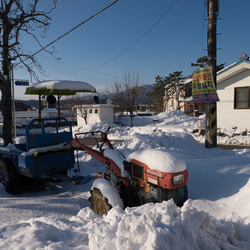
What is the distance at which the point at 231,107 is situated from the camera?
45.7 feet

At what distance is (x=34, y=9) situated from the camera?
9.02 m

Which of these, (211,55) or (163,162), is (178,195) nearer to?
(163,162)

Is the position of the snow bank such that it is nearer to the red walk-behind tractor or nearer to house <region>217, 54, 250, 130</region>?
the red walk-behind tractor

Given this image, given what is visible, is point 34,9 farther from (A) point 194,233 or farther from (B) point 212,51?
(A) point 194,233

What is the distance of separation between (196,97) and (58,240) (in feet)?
25.3

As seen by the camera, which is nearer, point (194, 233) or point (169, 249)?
point (169, 249)

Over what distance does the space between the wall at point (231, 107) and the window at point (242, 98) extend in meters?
0.20

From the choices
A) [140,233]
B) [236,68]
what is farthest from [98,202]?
[236,68]

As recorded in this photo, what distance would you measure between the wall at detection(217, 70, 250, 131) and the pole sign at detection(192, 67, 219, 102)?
665 centimetres

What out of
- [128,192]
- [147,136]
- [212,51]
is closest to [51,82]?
[128,192]

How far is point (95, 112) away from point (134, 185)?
2192 centimetres

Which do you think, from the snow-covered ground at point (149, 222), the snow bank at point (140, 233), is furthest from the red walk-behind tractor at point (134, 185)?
the snow bank at point (140, 233)

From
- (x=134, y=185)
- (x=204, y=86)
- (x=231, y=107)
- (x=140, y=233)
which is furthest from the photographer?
(x=231, y=107)

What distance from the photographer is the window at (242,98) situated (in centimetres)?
1333
